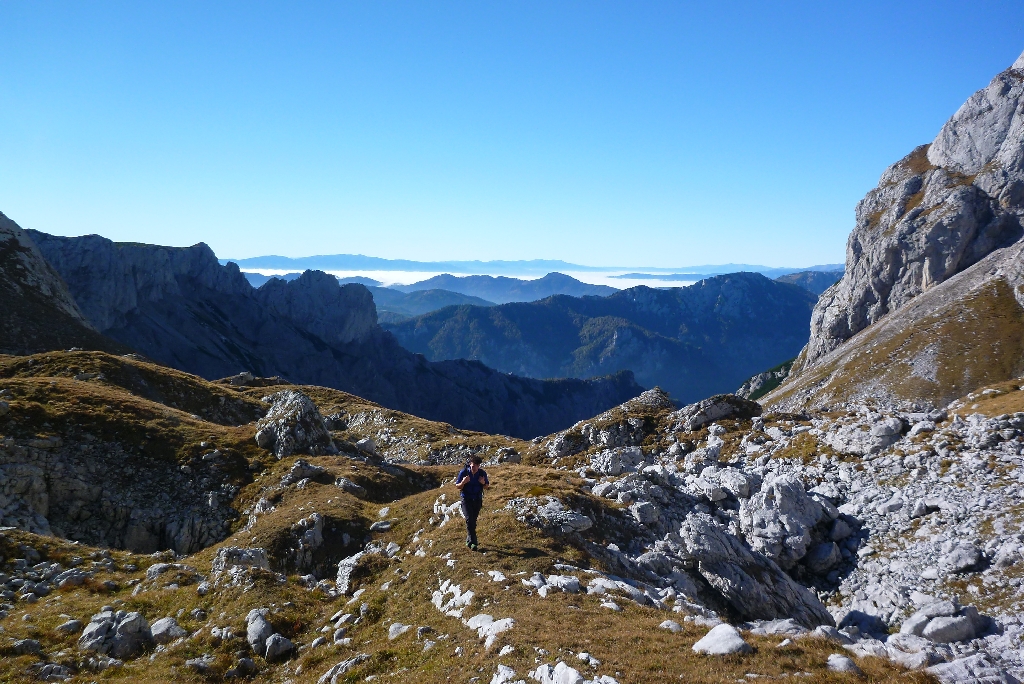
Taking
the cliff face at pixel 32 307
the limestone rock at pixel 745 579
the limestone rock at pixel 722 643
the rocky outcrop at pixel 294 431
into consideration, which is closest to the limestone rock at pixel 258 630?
the limestone rock at pixel 722 643

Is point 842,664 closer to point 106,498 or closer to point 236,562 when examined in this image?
point 236,562

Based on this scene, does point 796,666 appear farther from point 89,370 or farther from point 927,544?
point 89,370

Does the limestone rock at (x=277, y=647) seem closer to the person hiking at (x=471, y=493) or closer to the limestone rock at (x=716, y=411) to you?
the person hiking at (x=471, y=493)

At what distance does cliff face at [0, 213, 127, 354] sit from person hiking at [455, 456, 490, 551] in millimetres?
88381

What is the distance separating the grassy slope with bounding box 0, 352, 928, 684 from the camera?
12609 mm

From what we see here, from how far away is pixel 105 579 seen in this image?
1966 centimetres

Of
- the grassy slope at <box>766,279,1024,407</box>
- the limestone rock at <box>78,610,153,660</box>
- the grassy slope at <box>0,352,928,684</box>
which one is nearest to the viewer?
the grassy slope at <box>0,352,928,684</box>

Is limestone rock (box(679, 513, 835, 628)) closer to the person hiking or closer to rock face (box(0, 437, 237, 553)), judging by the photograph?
the person hiking

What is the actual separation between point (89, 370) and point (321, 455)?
2706 centimetres

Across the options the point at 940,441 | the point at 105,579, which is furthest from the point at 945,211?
the point at 105,579

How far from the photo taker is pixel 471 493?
2075 cm

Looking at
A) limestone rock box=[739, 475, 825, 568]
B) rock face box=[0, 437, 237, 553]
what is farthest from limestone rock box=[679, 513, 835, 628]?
rock face box=[0, 437, 237, 553]

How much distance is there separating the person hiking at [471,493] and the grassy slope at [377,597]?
714 mm

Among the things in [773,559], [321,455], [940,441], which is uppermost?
[940,441]
